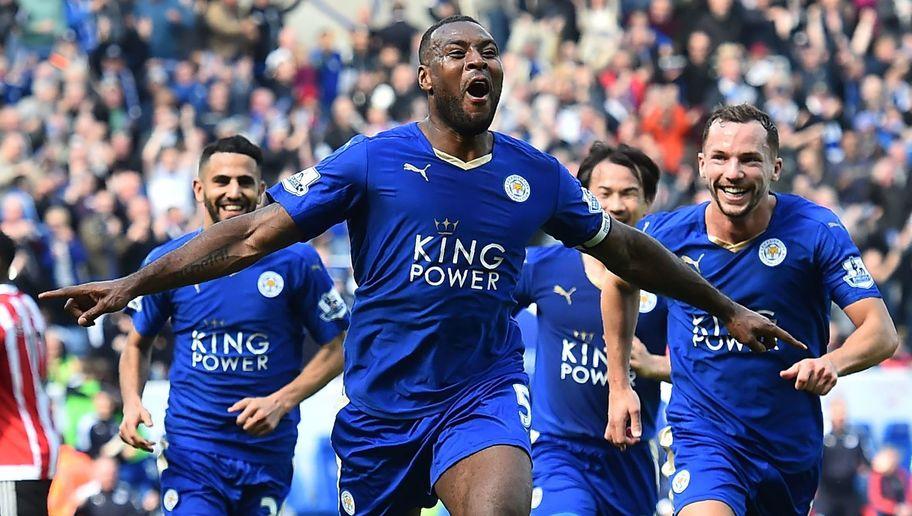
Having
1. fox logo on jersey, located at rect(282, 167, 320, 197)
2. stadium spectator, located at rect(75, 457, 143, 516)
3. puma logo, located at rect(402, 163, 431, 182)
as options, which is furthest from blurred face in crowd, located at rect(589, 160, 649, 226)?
stadium spectator, located at rect(75, 457, 143, 516)

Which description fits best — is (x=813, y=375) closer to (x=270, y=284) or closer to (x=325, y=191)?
(x=325, y=191)

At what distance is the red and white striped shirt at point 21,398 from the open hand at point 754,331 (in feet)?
11.8

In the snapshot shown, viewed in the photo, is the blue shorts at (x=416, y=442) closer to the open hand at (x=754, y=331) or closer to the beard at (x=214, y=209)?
the open hand at (x=754, y=331)

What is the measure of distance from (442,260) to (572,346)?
2.21m

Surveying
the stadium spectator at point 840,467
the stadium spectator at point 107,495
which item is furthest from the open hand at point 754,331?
the stadium spectator at point 107,495

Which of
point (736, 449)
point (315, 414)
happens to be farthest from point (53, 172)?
point (736, 449)

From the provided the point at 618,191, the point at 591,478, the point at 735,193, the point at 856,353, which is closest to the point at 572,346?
the point at 591,478

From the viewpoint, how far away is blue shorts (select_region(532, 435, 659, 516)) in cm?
838

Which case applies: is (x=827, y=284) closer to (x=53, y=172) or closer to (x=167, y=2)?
(x=53, y=172)

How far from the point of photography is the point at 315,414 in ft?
44.6

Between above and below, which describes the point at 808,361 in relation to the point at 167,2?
below

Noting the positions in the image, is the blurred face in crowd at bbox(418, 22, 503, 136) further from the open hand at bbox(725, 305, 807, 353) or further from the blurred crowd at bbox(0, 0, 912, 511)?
the blurred crowd at bbox(0, 0, 912, 511)

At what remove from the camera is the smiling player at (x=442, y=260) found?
651 centimetres

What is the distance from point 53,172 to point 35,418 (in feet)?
32.7
